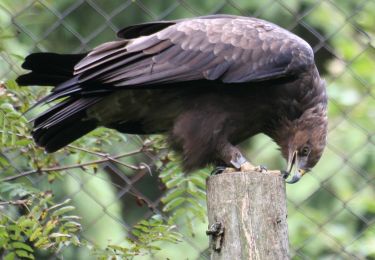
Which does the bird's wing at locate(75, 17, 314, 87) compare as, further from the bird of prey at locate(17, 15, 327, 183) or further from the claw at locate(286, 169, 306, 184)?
the claw at locate(286, 169, 306, 184)

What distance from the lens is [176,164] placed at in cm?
450

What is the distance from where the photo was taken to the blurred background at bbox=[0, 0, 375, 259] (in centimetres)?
452

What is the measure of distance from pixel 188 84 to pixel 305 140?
2.23ft

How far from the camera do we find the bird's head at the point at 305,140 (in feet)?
15.3

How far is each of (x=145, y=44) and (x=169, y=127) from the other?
42 centimetres

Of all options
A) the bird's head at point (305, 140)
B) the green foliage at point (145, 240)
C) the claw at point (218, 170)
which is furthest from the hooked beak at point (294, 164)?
the green foliage at point (145, 240)

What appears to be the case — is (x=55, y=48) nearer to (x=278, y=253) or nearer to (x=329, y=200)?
(x=329, y=200)

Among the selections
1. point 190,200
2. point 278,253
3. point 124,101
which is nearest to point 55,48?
point 124,101

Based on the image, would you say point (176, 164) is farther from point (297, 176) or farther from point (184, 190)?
point (297, 176)

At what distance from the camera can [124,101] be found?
4.48m

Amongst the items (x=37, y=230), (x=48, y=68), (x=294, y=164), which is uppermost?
(x=48, y=68)

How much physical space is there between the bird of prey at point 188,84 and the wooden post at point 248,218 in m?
0.63

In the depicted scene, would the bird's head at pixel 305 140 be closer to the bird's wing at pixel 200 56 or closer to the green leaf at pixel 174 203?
the bird's wing at pixel 200 56

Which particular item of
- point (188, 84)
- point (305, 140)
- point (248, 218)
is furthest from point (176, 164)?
point (248, 218)
